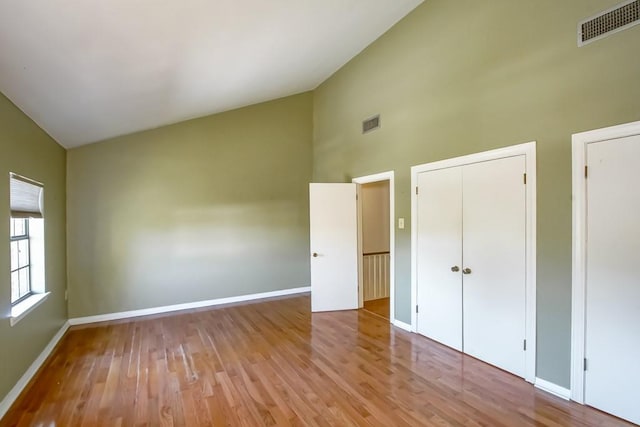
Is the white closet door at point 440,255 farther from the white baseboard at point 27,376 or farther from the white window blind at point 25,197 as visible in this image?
the white window blind at point 25,197

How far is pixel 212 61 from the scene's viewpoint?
3.07 meters

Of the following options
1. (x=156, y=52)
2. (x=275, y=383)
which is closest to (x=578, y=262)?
(x=275, y=383)

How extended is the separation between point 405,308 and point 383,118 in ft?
8.35

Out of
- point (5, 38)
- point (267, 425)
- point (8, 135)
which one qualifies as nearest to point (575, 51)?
point (267, 425)

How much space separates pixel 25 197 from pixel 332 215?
3.55m

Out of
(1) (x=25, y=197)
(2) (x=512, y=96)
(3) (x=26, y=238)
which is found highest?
(2) (x=512, y=96)

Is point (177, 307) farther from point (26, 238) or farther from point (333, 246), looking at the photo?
point (333, 246)

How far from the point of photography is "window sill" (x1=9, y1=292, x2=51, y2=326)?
2.71 meters

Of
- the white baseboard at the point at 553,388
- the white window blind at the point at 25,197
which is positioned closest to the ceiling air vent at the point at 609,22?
the white baseboard at the point at 553,388

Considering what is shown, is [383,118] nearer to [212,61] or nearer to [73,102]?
[212,61]

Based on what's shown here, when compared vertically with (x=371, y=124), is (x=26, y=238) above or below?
below

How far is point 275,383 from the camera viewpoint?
9.14 feet

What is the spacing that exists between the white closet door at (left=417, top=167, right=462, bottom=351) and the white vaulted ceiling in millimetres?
2101

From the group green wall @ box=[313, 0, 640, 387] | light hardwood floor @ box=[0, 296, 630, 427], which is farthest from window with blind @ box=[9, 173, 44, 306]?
green wall @ box=[313, 0, 640, 387]
